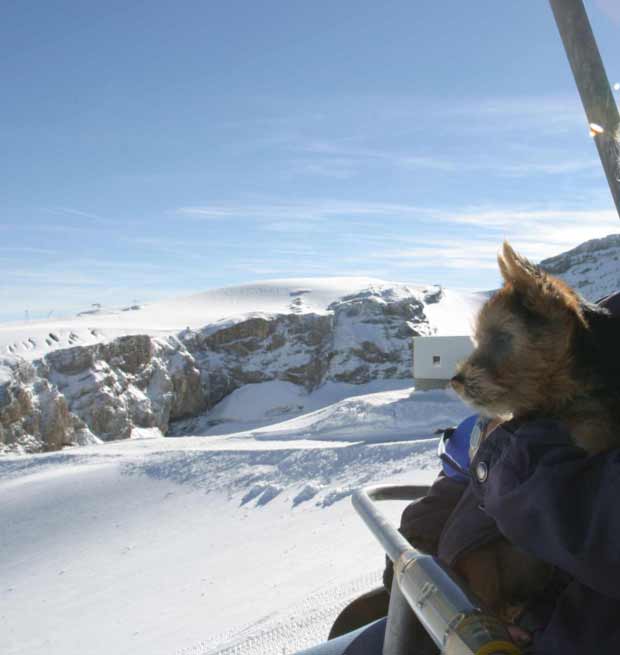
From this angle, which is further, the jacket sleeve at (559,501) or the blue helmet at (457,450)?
the blue helmet at (457,450)

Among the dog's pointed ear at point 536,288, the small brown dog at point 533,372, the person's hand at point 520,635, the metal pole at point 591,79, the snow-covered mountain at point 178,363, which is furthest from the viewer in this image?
the snow-covered mountain at point 178,363

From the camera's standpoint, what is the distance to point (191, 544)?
887 cm

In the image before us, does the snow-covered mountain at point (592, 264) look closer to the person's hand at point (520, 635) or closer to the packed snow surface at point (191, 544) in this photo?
the packed snow surface at point (191, 544)

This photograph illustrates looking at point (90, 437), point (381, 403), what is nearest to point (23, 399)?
point (90, 437)

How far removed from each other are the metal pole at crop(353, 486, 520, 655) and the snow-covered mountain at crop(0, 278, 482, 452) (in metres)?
35.3

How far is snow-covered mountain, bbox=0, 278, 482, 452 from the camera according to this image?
1373 inches

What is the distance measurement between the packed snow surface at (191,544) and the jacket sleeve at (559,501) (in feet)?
8.50

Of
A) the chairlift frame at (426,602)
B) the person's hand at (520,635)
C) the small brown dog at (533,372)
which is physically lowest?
the person's hand at (520,635)

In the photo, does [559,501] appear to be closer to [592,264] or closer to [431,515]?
[431,515]

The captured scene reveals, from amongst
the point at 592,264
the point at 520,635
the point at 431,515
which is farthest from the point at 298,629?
the point at 592,264

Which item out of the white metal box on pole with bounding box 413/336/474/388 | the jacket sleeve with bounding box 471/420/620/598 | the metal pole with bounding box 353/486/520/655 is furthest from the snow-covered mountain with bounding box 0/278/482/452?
the jacket sleeve with bounding box 471/420/620/598

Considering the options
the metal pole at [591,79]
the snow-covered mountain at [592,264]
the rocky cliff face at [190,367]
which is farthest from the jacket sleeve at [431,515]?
the snow-covered mountain at [592,264]

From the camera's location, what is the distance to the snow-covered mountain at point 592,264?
62656mm

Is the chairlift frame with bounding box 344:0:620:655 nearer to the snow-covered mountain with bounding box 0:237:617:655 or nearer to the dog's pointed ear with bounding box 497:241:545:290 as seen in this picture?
the dog's pointed ear with bounding box 497:241:545:290
